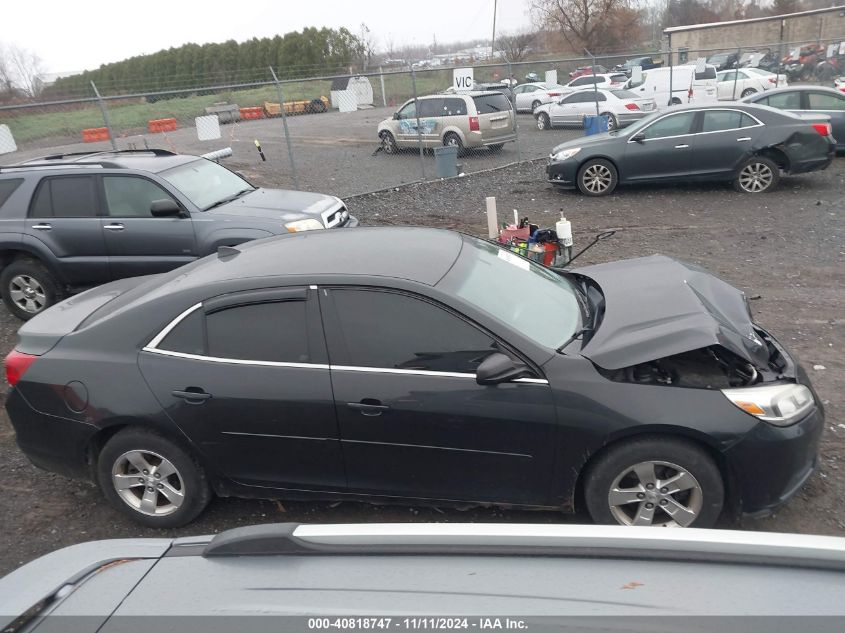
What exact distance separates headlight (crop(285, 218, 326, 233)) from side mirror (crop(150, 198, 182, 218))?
1280mm

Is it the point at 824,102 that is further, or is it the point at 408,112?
the point at 408,112

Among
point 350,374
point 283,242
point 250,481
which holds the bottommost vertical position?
point 250,481

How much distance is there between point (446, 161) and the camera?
14.8m

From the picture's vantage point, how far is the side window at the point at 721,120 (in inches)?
453

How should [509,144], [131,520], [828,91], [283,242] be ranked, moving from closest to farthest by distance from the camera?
[131,520]
[283,242]
[828,91]
[509,144]

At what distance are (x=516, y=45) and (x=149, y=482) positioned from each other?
186ft

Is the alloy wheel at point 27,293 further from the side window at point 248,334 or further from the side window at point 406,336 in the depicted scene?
the side window at point 406,336

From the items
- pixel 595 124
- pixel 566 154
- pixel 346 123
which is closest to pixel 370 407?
pixel 566 154

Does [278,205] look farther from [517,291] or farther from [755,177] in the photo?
[755,177]

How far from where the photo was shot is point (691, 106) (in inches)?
466

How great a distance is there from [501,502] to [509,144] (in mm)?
17853

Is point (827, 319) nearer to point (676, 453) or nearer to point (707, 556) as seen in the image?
point (676, 453)

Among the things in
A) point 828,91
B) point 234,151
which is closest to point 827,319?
point 828,91

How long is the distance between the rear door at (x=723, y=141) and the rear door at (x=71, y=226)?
9.55 m
